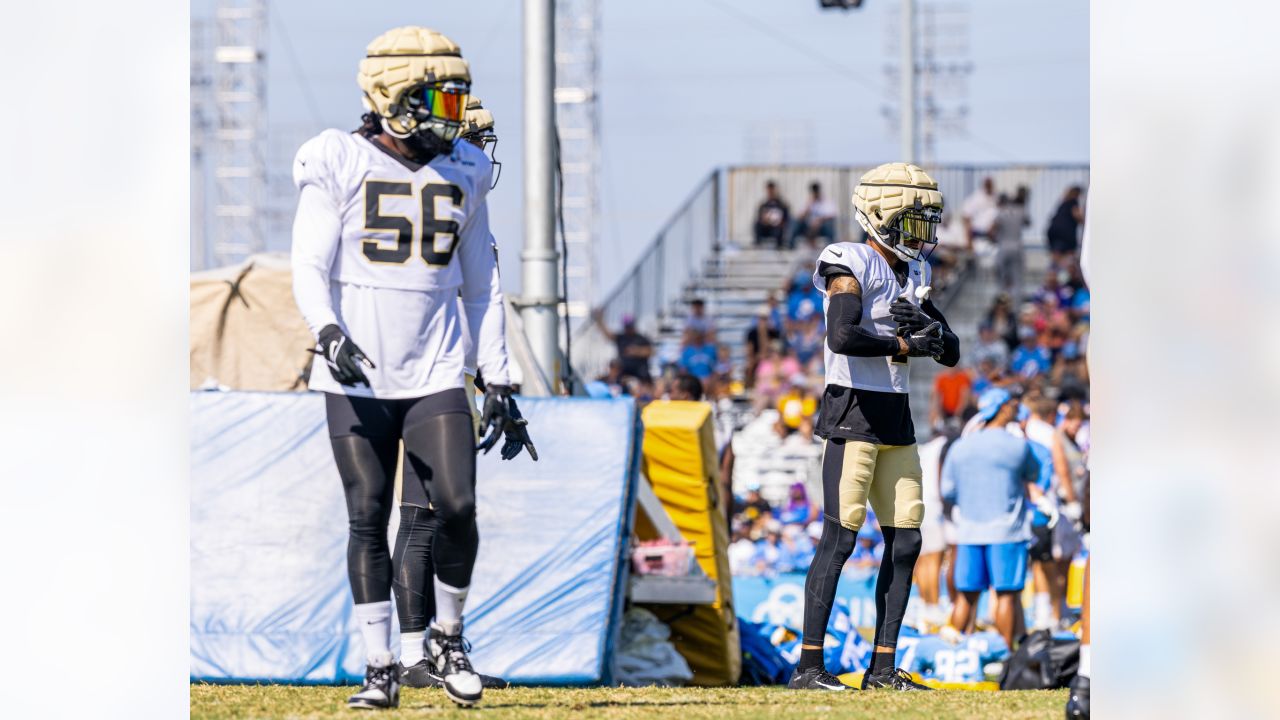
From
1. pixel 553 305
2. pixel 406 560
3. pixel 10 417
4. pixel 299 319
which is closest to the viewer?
pixel 10 417

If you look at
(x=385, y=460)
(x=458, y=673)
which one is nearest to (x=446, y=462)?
(x=385, y=460)

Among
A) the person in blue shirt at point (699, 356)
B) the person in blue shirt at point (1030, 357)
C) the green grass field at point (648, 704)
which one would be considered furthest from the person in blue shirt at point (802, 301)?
the green grass field at point (648, 704)

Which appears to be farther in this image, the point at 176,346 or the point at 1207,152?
the point at 176,346

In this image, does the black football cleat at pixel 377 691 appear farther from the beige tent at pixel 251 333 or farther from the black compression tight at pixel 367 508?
the beige tent at pixel 251 333

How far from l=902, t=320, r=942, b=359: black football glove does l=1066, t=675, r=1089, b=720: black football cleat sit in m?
2.20

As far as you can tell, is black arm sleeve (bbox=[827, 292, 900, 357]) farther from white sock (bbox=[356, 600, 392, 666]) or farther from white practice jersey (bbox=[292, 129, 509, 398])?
white sock (bbox=[356, 600, 392, 666])

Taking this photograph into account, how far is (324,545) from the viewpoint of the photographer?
932 cm

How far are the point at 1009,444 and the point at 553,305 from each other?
3353 millimetres

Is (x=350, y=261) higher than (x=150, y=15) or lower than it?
lower

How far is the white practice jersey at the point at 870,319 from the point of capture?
286 inches

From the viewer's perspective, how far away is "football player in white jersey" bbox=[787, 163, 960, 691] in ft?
23.7

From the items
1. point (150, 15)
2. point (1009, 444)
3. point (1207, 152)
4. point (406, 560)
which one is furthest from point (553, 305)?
point (1207, 152)

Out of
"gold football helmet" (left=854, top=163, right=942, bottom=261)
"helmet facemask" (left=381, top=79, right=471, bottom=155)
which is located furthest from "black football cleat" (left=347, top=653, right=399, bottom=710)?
"gold football helmet" (left=854, top=163, right=942, bottom=261)

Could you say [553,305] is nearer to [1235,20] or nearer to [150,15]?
[150,15]
